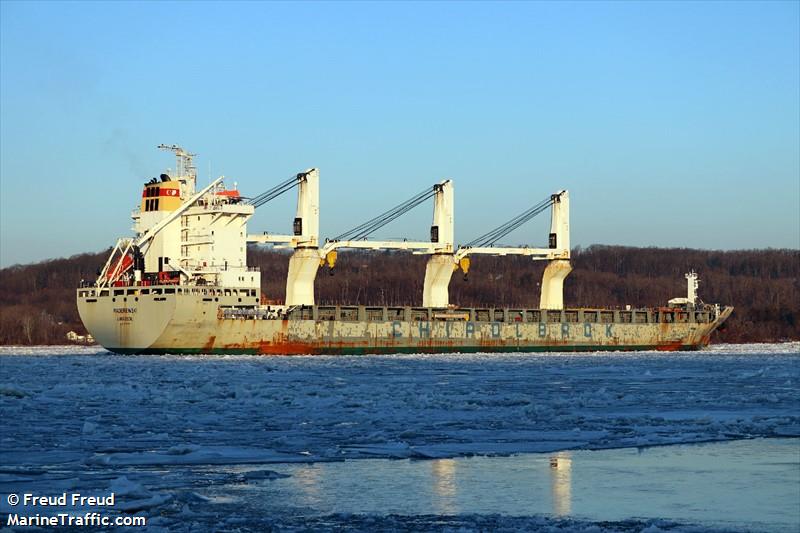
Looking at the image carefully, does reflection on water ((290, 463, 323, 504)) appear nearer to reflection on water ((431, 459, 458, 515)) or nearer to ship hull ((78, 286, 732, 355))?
reflection on water ((431, 459, 458, 515))

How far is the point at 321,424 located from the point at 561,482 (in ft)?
20.7

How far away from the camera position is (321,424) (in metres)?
18.1

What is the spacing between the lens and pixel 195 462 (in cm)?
1390

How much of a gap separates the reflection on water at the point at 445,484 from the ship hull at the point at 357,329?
1383 inches

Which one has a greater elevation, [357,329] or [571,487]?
[357,329]

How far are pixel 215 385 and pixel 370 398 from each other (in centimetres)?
547

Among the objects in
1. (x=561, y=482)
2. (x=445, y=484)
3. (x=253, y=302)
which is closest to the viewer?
A: (x=445, y=484)

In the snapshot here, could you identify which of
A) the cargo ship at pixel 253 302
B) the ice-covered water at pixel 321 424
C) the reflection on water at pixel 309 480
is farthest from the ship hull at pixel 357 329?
the reflection on water at pixel 309 480

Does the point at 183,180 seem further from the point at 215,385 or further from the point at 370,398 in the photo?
the point at 370,398

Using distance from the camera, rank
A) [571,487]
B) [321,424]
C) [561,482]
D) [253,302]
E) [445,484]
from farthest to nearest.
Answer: [253,302] → [321,424] → [561,482] → [445,484] → [571,487]

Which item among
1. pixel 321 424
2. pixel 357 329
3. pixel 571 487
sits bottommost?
pixel 571 487

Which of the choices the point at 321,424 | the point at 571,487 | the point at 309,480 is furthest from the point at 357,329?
the point at 571,487

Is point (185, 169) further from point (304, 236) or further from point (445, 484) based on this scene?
point (445, 484)

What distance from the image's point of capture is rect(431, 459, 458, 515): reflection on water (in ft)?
36.7
